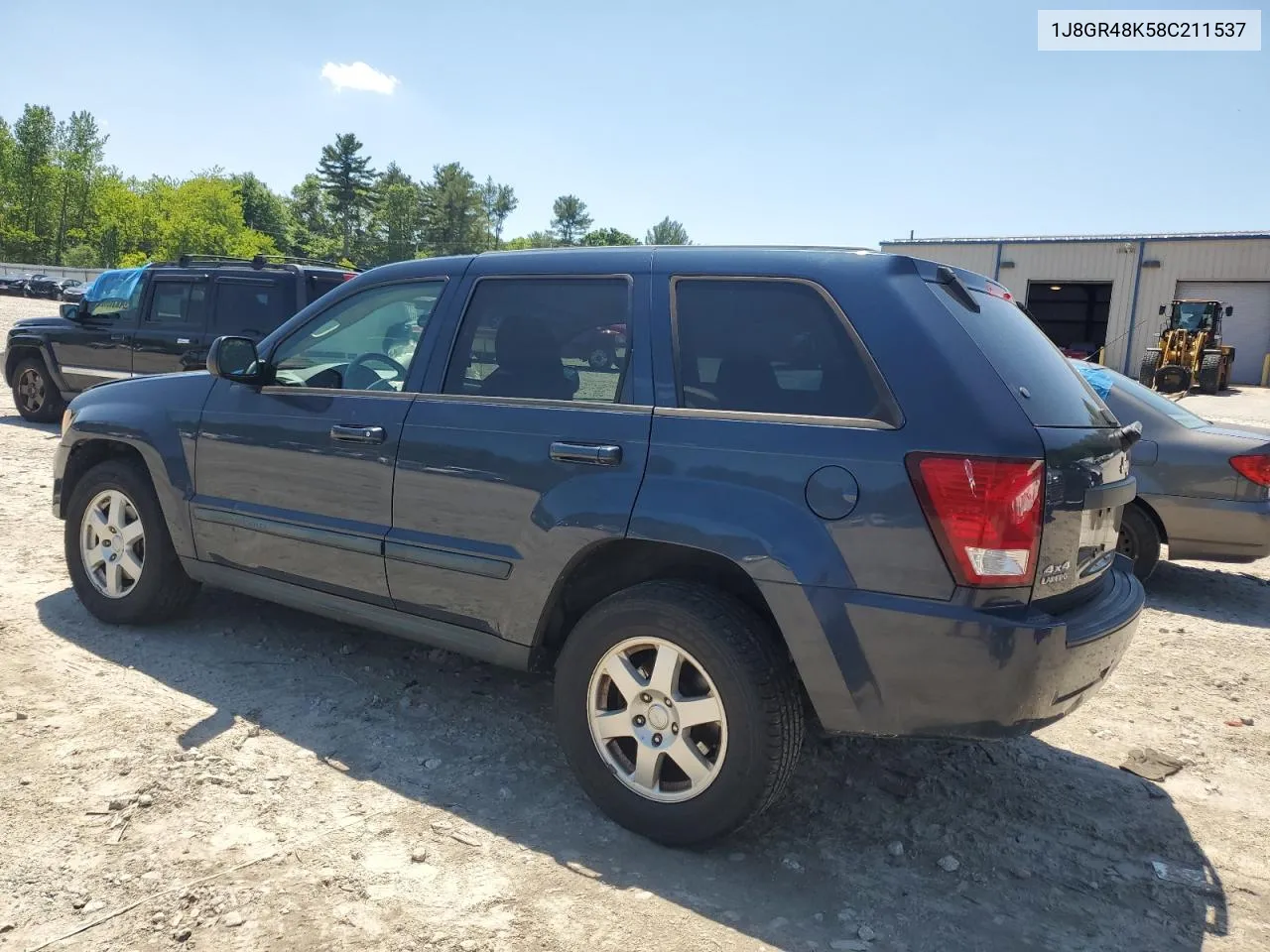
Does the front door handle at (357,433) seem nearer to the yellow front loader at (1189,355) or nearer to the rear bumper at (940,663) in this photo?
the rear bumper at (940,663)

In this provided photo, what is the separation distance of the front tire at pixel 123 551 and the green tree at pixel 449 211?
98.0 m

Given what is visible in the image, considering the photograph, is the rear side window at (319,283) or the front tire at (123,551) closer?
the front tire at (123,551)

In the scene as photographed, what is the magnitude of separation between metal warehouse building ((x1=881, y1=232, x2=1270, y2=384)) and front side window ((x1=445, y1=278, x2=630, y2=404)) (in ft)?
112

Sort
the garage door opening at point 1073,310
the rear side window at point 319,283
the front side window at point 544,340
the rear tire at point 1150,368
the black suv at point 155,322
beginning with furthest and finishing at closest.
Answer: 1. the garage door opening at point 1073,310
2. the rear tire at point 1150,368
3. the black suv at point 155,322
4. the rear side window at point 319,283
5. the front side window at point 544,340

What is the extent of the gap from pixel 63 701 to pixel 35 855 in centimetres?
115

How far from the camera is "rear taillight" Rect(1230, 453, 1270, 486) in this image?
550 centimetres

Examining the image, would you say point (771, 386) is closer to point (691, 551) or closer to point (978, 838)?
point (691, 551)

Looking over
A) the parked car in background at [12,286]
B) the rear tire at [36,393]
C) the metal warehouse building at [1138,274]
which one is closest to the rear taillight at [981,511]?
the rear tire at [36,393]

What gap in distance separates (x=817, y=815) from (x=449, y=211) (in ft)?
339

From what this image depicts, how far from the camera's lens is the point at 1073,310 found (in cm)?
3869

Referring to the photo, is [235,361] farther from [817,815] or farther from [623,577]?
[817,815]

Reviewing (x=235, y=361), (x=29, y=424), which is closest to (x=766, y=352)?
(x=235, y=361)

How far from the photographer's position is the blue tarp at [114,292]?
1048 centimetres

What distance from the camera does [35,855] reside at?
268 cm
